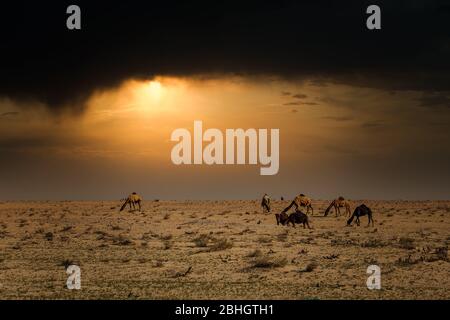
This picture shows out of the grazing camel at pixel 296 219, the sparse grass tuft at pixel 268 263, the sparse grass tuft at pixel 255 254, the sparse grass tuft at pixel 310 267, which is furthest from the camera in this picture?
the grazing camel at pixel 296 219

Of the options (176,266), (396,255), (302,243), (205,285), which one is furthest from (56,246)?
(396,255)

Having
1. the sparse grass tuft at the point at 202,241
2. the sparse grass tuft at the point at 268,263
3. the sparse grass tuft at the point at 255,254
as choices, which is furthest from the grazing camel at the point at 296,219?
the sparse grass tuft at the point at 268,263

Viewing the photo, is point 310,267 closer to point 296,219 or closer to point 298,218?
point 298,218

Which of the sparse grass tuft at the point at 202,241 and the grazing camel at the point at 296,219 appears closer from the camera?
the sparse grass tuft at the point at 202,241

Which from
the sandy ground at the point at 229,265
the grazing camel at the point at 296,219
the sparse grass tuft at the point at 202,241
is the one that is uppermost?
the grazing camel at the point at 296,219

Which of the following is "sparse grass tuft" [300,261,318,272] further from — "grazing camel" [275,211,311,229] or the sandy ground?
"grazing camel" [275,211,311,229]

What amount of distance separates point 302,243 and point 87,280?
44.0 feet

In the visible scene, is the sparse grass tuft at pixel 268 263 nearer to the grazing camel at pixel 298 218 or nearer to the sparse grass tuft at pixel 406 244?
the sparse grass tuft at pixel 406 244

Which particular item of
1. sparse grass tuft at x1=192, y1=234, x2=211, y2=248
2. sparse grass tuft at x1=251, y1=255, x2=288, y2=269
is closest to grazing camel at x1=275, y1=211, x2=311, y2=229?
sparse grass tuft at x1=192, y1=234, x2=211, y2=248

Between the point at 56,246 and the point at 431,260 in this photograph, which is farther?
the point at 56,246
